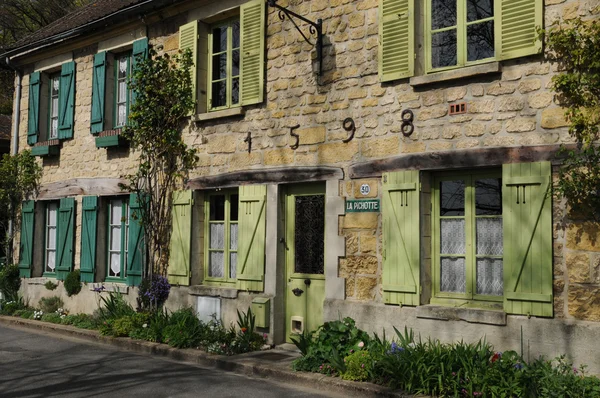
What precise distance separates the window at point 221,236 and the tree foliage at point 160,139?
0.71 metres

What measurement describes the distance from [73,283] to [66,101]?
3.46 meters

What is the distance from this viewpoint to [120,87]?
1158 cm

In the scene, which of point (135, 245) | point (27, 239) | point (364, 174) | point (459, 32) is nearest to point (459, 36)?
point (459, 32)

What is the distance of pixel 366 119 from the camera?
7895mm

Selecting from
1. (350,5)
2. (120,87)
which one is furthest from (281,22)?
(120,87)

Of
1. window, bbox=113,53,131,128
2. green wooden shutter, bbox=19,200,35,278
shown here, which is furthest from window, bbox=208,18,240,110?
green wooden shutter, bbox=19,200,35,278

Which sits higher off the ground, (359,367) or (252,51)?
(252,51)

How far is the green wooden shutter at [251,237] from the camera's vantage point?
891cm

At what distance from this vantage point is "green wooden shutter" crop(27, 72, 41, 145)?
12977 mm

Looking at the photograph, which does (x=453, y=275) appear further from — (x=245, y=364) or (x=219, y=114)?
(x=219, y=114)

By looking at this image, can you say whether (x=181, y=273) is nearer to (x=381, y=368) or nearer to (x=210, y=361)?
(x=210, y=361)

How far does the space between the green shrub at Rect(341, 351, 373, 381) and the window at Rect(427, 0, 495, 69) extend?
10.9 ft

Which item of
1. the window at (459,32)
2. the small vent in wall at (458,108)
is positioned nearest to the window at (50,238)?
the window at (459,32)

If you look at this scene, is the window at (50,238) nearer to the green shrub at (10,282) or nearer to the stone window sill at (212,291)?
the green shrub at (10,282)
